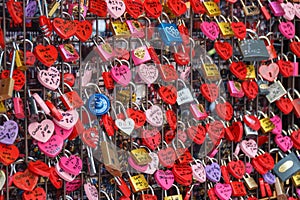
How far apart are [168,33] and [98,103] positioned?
26 cm

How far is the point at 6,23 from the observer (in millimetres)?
1429

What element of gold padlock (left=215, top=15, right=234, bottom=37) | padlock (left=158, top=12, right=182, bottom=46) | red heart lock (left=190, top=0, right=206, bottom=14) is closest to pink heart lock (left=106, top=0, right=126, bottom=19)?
padlock (left=158, top=12, right=182, bottom=46)

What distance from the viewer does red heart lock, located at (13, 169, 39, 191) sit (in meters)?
1.41

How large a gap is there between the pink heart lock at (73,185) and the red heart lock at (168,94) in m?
0.31

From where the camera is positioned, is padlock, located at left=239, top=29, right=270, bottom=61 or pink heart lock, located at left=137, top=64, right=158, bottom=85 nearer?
pink heart lock, located at left=137, top=64, right=158, bottom=85

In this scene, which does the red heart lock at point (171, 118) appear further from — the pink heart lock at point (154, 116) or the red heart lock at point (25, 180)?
the red heart lock at point (25, 180)

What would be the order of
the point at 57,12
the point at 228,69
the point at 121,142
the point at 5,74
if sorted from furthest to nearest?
the point at 228,69, the point at 121,142, the point at 57,12, the point at 5,74

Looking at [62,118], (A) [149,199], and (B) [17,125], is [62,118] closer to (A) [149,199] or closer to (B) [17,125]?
(B) [17,125]

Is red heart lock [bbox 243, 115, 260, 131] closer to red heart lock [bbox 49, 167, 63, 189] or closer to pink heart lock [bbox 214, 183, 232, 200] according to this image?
pink heart lock [bbox 214, 183, 232, 200]

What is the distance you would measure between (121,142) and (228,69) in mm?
406

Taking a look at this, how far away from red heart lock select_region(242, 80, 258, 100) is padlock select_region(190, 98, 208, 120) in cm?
16

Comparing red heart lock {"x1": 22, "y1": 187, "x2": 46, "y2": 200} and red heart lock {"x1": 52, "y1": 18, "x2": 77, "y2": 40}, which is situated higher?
red heart lock {"x1": 52, "y1": 18, "x2": 77, "y2": 40}

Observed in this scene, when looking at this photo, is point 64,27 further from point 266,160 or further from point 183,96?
point 266,160

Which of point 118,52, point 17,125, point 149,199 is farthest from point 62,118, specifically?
point 149,199
